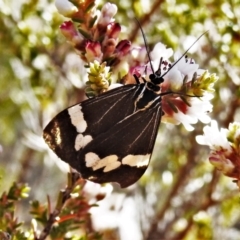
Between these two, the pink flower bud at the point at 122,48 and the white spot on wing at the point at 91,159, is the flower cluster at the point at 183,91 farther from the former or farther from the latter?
the white spot on wing at the point at 91,159

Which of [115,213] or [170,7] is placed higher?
[170,7]

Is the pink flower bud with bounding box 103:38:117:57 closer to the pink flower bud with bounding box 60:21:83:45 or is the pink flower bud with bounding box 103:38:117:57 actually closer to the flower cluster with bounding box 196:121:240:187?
the pink flower bud with bounding box 60:21:83:45

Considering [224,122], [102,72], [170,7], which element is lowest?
[102,72]

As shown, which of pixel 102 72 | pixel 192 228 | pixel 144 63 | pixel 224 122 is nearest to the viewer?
pixel 102 72

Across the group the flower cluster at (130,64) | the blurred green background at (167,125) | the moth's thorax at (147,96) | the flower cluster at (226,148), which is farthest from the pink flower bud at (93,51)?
the blurred green background at (167,125)

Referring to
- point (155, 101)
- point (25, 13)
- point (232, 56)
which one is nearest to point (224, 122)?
point (232, 56)

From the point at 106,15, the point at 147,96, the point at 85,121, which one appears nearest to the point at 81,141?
the point at 85,121

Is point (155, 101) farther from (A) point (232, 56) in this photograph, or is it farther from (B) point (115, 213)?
(B) point (115, 213)
